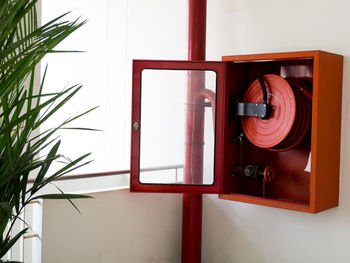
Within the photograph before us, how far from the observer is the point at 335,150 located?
2938mm

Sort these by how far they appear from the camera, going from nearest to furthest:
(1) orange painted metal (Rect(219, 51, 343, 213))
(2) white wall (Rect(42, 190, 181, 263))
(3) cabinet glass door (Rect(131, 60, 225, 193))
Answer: (1) orange painted metal (Rect(219, 51, 343, 213)) < (2) white wall (Rect(42, 190, 181, 263)) < (3) cabinet glass door (Rect(131, 60, 225, 193))

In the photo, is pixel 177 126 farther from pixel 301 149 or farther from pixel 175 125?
pixel 301 149

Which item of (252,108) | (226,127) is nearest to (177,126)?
(226,127)

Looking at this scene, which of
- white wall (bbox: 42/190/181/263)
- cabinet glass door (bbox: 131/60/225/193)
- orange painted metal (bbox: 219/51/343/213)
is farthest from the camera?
cabinet glass door (bbox: 131/60/225/193)

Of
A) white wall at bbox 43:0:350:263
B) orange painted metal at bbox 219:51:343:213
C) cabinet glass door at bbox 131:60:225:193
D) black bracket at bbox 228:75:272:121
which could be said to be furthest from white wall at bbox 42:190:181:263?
black bracket at bbox 228:75:272:121

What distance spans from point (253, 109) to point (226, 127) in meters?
0.24

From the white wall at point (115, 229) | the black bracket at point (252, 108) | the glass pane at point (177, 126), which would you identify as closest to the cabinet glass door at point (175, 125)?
the glass pane at point (177, 126)

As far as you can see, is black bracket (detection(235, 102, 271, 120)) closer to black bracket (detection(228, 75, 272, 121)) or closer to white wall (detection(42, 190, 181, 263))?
black bracket (detection(228, 75, 272, 121))

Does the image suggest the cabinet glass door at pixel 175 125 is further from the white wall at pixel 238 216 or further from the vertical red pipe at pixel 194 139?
the white wall at pixel 238 216

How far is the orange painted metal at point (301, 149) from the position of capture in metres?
2.74

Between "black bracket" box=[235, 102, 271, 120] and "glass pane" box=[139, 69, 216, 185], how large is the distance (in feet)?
0.61

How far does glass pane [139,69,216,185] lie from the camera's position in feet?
10.2

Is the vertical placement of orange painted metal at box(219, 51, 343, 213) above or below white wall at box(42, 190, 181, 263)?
above

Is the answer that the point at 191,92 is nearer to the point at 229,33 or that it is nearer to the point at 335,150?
the point at 229,33
